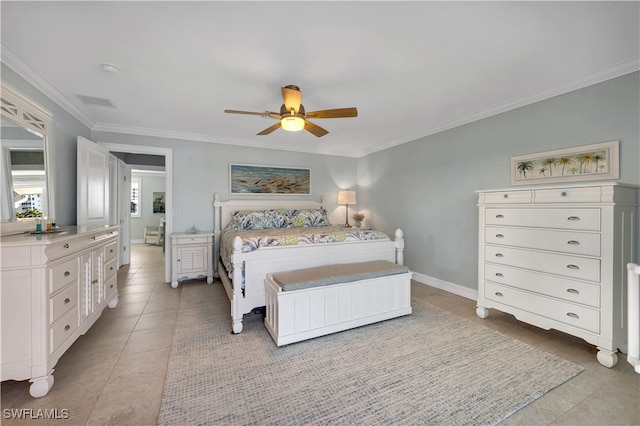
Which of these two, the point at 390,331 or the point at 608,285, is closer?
the point at 608,285

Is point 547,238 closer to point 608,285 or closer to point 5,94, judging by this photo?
point 608,285

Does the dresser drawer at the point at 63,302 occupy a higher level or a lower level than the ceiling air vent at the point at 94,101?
lower

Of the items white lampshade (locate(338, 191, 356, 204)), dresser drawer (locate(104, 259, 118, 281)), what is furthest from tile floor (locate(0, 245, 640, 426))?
white lampshade (locate(338, 191, 356, 204))

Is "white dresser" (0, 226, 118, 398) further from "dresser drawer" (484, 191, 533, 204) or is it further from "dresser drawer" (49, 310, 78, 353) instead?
"dresser drawer" (484, 191, 533, 204)

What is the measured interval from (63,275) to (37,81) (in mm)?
2010

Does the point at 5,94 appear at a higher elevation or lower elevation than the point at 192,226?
higher

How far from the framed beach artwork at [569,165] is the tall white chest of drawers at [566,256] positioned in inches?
13.5

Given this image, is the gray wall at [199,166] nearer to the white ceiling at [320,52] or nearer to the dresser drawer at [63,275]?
the white ceiling at [320,52]

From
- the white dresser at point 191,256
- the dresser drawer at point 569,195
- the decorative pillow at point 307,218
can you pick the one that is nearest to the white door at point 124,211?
the white dresser at point 191,256

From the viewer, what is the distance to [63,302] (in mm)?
1943

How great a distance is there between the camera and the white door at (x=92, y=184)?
318 centimetres

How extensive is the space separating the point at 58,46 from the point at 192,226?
291 centimetres

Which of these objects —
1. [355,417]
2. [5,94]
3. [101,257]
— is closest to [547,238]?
[355,417]

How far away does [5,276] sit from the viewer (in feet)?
5.32
